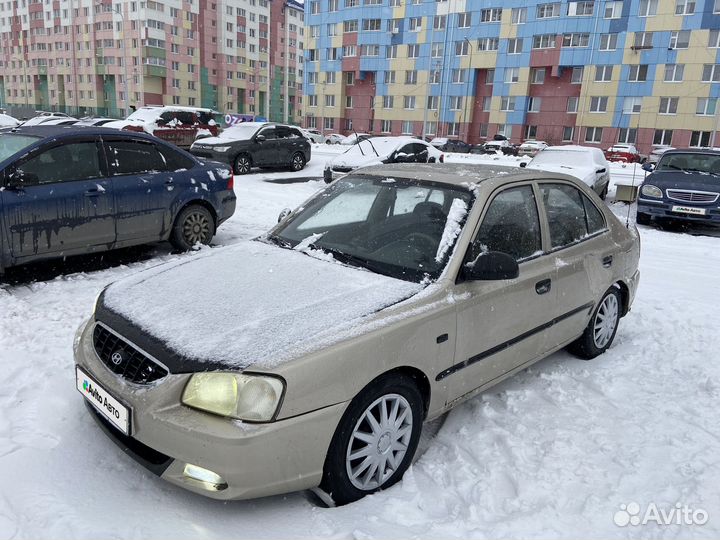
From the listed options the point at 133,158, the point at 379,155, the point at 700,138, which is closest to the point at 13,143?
the point at 133,158

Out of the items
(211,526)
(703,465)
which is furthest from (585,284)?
(211,526)

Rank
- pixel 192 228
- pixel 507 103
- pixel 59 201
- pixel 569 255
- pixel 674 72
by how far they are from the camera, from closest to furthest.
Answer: pixel 569 255 → pixel 59 201 → pixel 192 228 → pixel 674 72 → pixel 507 103

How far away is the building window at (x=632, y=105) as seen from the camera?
153ft

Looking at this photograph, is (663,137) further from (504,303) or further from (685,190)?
(504,303)

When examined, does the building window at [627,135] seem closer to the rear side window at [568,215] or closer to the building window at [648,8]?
the building window at [648,8]

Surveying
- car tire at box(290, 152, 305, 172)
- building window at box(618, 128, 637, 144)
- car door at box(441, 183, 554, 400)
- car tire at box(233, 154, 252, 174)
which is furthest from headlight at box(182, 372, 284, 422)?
building window at box(618, 128, 637, 144)

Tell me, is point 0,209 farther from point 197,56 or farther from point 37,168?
point 197,56

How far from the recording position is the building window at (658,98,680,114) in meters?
45.4

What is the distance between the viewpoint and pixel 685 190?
10578 mm

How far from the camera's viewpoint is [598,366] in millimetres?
4371

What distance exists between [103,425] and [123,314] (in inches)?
22.2

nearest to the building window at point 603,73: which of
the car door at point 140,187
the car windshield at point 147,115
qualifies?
the car windshield at point 147,115

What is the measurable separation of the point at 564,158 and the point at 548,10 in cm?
4137

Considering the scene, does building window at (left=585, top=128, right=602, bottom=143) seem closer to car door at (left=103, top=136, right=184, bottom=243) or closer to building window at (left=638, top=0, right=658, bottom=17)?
building window at (left=638, top=0, right=658, bottom=17)
